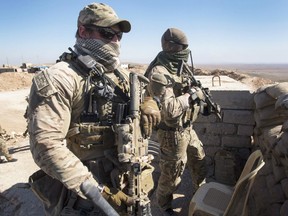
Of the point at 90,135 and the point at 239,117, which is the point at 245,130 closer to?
the point at 239,117

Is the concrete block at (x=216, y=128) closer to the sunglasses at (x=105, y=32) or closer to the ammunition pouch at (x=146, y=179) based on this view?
the ammunition pouch at (x=146, y=179)

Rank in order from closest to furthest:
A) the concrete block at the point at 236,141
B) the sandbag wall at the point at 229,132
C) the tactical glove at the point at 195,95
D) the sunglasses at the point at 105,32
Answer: the sunglasses at the point at 105,32 < the tactical glove at the point at 195,95 < the sandbag wall at the point at 229,132 < the concrete block at the point at 236,141

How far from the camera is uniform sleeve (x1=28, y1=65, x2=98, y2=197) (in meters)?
1.57

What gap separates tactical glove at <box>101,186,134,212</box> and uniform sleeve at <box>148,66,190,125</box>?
3.45ft

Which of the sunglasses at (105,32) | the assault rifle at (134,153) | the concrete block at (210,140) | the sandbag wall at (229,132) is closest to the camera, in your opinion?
the assault rifle at (134,153)

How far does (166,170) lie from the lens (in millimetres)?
3316

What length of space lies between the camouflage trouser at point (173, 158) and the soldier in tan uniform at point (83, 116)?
123cm

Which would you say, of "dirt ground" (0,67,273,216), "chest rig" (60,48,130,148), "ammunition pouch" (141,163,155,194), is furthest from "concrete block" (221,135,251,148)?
"chest rig" (60,48,130,148)

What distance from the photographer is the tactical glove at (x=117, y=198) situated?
1775mm

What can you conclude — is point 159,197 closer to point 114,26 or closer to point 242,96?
point 242,96

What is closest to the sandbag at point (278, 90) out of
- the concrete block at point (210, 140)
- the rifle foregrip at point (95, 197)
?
the concrete block at point (210, 140)

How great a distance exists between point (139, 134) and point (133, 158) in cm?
19

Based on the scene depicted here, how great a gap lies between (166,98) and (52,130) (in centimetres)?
146

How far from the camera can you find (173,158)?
323cm
